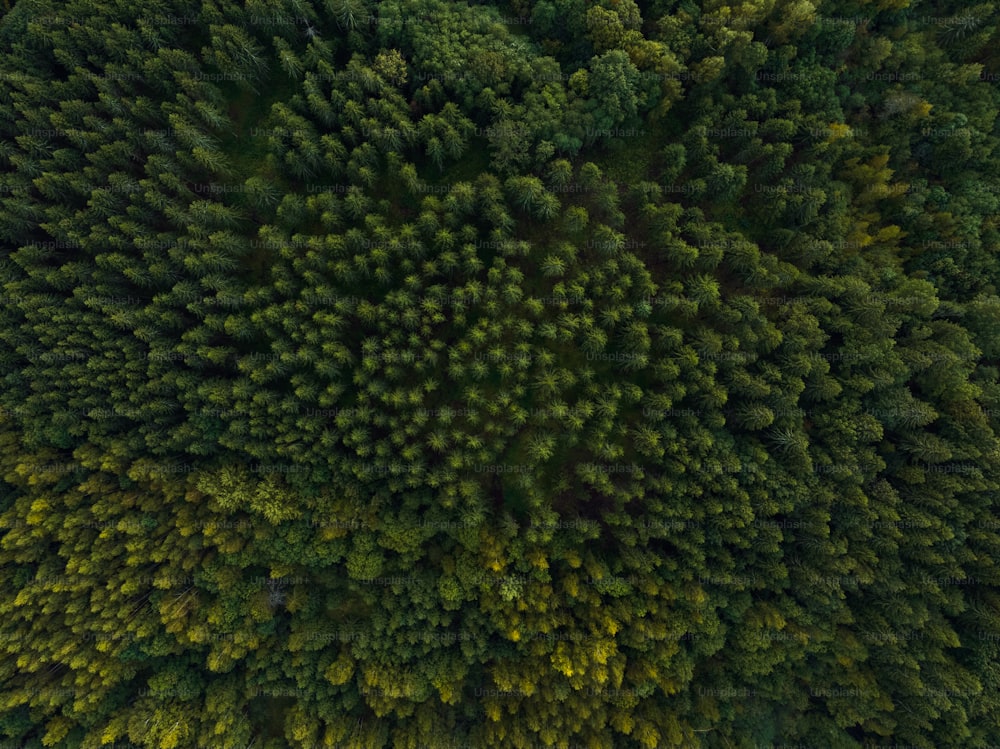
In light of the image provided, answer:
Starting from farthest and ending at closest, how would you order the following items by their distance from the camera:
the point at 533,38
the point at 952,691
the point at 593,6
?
the point at 533,38 → the point at 593,6 → the point at 952,691

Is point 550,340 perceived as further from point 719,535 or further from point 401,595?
point 401,595

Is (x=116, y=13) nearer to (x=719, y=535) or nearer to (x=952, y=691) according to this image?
(x=719, y=535)

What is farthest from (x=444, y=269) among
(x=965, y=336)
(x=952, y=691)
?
(x=952, y=691)

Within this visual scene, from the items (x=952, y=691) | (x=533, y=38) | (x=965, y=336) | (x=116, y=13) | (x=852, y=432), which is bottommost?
(x=952, y=691)

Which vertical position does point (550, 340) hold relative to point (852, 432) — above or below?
below

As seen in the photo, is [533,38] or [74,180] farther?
[533,38]

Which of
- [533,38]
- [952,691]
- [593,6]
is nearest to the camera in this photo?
[952,691]

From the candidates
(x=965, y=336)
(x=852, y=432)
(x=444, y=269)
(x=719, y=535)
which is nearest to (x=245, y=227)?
(x=444, y=269)
